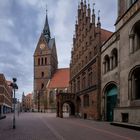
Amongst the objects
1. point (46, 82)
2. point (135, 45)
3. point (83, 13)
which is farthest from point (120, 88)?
point (46, 82)

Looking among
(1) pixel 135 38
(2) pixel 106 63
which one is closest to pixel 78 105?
(2) pixel 106 63

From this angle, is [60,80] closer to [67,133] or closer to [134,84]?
[134,84]

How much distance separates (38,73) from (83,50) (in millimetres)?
81460

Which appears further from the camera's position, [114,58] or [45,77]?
[45,77]

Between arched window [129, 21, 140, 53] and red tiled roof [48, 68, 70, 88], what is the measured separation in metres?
99.9

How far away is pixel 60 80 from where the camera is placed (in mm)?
130375

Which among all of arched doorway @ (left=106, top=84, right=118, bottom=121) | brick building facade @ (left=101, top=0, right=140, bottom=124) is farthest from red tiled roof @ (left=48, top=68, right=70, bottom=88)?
brick building facade @ (left=101, top=0, right=140, bottom=124)

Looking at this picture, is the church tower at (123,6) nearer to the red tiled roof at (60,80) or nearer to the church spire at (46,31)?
the red tiled roof at (60,80)

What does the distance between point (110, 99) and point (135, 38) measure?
35.6 ft

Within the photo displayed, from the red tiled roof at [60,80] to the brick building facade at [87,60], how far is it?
6776 cm

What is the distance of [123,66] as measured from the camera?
29234mm

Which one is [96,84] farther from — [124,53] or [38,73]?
[38,73]

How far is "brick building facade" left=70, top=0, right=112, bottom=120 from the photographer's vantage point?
3991 cm

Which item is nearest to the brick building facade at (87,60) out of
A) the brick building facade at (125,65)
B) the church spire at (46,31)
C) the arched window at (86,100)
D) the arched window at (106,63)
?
the arched window at (86,100)
